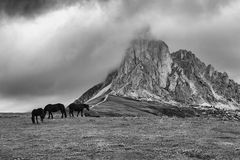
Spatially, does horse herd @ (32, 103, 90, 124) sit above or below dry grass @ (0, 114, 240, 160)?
above

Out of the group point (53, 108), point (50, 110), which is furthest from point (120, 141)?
point (53, 108)

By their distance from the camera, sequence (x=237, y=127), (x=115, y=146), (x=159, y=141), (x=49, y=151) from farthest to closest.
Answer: (x=237, y=127) < (x=159, y=141) < (x=115, y=146) < (x=49, y=151)

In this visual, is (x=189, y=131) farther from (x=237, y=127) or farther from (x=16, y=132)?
(x=16, y=132)

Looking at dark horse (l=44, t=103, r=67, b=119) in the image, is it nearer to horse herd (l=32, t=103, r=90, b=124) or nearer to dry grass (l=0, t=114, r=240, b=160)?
horse herd (l=32, t=103, r=90, b=124)

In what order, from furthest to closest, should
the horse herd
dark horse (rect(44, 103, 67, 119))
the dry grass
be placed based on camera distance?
dark horse (rect(44, 103, 67, 119)) → the horse herd → the dry grass

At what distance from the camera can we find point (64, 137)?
3847 cm

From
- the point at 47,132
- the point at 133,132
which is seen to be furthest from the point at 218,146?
the point at 47,132

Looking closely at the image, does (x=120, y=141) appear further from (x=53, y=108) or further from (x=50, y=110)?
(x=53, y=108)

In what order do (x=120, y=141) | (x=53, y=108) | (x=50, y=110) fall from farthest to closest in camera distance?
(x=53, y=108) → (x=50, y=110) → (x=120, y=141)

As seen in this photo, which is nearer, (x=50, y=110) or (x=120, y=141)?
(x=120, y=141)

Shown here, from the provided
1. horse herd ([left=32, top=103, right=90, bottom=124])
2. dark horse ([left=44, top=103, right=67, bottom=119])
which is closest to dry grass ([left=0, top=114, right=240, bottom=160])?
horse herd ([left=32, top=103, right=90, bottom=124])

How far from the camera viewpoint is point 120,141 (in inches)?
1396

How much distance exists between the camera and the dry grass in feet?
94.0

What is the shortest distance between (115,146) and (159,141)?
16.6 feet
